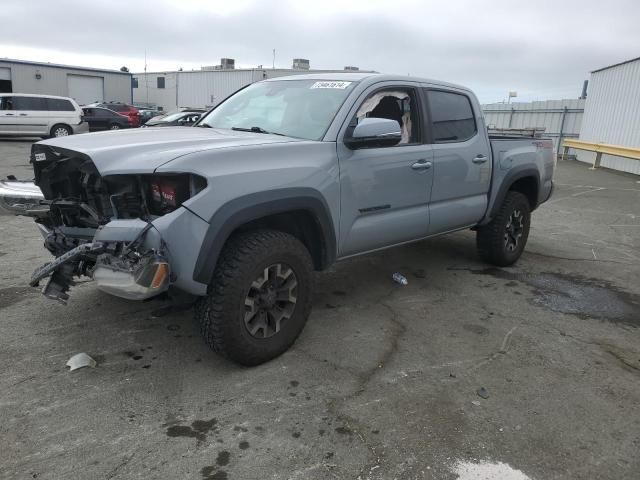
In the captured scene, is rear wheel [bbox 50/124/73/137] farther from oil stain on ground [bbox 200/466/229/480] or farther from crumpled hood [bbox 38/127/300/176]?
oil stain on ground [bbox 200/466/229/480]

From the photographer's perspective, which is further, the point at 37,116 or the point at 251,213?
the point at 37,116

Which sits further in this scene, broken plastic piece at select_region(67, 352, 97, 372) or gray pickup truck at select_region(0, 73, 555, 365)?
broken plastic piece at select_region(67, 352, 97, 372)

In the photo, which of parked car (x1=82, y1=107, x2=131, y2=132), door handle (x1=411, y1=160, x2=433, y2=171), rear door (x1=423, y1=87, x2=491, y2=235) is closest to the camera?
door handle (x1=411, y1=160, x2=433, y2=171)

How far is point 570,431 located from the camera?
9.19ft

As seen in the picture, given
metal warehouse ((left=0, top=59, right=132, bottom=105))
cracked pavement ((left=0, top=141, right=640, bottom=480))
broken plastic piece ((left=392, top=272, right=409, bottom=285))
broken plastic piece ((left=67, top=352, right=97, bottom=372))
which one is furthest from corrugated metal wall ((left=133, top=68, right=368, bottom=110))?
broken plastic piece ((left=67, top=352, right=97, bottom=372))

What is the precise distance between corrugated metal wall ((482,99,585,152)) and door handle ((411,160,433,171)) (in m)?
18.2

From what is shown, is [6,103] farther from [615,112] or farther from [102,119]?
[615,112]

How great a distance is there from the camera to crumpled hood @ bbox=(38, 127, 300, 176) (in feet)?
9.35

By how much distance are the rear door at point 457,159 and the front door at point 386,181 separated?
0.15 metres

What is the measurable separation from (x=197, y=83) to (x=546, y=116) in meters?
25.8

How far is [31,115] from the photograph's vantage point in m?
19.3

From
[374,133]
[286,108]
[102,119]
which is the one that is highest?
[286,108]

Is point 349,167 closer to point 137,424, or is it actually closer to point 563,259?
point 137,424

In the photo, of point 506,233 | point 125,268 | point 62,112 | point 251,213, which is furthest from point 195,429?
point 62,112
